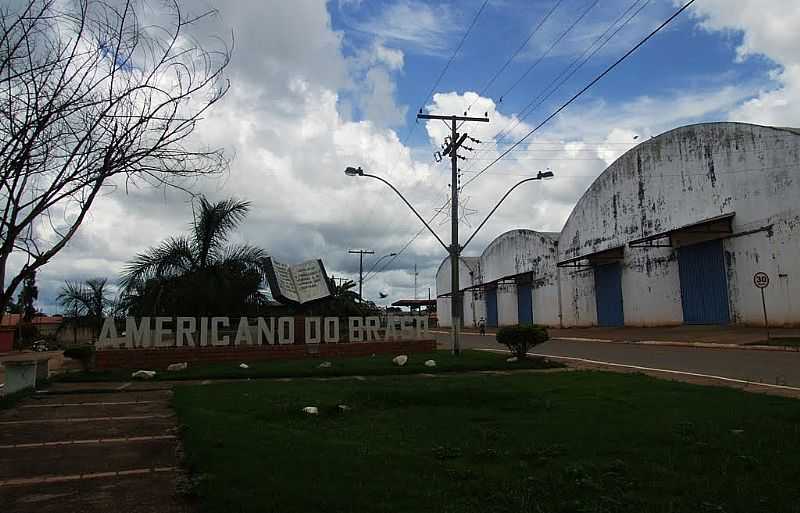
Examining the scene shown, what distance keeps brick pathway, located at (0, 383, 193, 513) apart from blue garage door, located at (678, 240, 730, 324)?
2576cm

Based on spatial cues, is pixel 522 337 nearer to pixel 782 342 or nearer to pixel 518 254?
pixel 782 342

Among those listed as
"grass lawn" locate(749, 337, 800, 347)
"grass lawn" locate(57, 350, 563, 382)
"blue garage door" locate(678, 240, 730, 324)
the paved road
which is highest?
"blue garage door" locate(678, 240, 730, 324)

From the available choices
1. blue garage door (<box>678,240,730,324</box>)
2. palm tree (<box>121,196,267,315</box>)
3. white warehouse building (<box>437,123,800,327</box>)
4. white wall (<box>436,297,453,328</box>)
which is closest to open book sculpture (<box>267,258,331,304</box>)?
palm tree (<box>121,196,267,315</box>)

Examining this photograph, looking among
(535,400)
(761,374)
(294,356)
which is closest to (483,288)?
(294,356)

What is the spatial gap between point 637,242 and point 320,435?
2829 centimetres

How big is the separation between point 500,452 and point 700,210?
2776cm

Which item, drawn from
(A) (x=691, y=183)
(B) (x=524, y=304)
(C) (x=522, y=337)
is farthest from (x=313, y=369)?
(B) (x=524, y=304)

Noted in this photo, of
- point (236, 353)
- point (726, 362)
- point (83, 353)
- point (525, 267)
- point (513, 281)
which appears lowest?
point (726, 362)

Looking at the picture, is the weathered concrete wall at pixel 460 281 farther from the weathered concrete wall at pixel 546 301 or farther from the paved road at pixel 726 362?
the paved road at pixel 726 362

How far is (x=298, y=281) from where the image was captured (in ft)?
78.3

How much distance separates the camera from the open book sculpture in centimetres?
2220

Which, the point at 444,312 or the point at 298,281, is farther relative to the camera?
the point at 444,312

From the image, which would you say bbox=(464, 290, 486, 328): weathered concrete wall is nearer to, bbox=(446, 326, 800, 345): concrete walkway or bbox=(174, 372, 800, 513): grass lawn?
bbox=(446, 326, 800, 345): concrete walkway

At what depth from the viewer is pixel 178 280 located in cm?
2088
